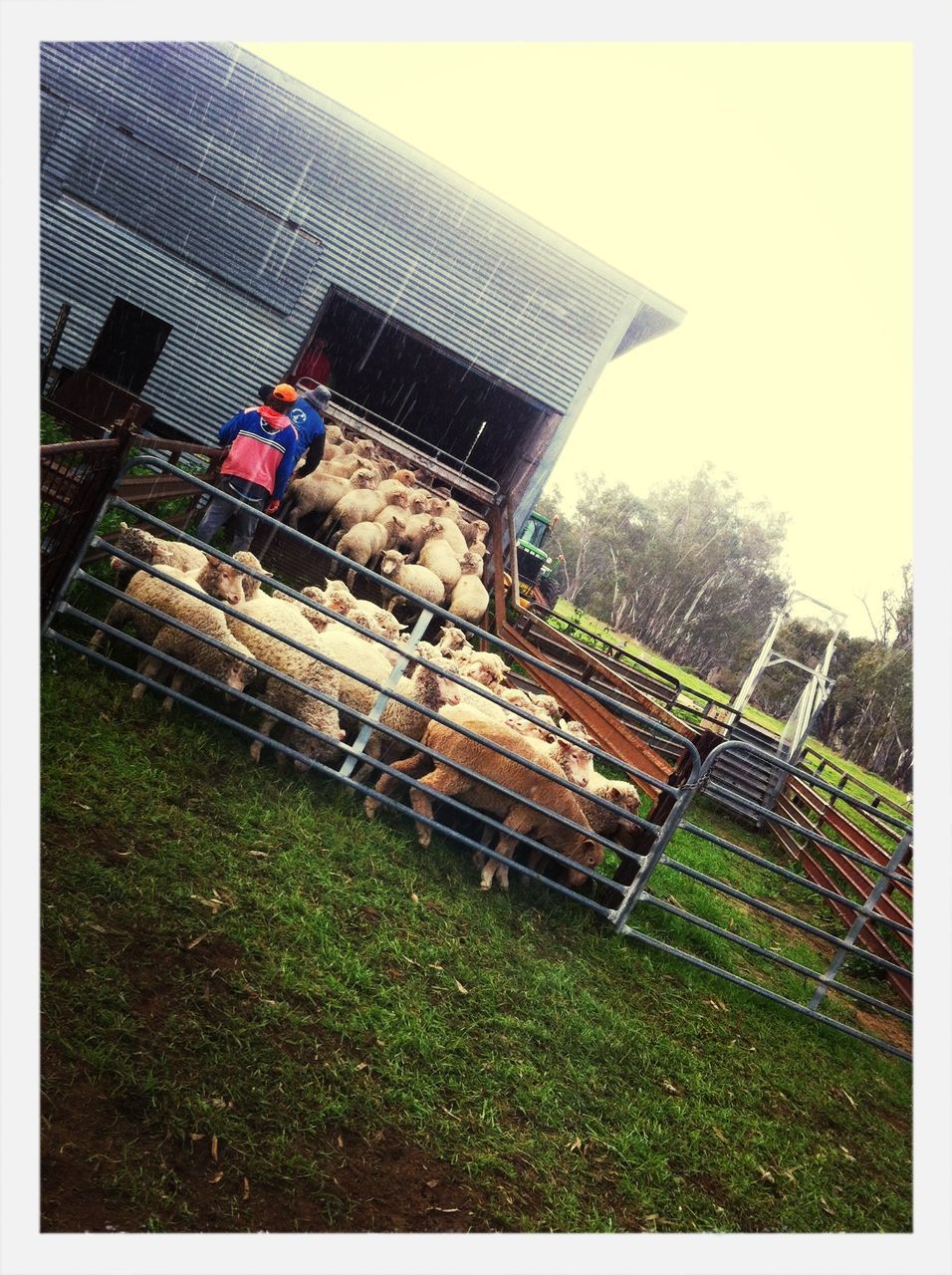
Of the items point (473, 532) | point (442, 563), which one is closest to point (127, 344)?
point (473, 532)

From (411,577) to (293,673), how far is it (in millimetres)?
5813

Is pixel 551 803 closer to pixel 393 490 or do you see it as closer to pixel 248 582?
pixel 248 582

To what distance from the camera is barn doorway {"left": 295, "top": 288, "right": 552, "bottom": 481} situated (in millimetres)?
Answer: 21391

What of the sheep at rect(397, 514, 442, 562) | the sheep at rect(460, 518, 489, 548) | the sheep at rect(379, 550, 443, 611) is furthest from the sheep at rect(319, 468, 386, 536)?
the sheep at rect(460, 518, 489, 548)

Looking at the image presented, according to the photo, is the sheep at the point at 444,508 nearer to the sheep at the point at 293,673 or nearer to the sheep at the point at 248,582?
the sheep at the point at 248,582

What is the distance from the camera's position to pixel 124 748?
4.79m

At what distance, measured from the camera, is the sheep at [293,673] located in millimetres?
5587

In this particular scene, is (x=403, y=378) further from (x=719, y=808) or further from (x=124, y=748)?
(x=124, y=748)

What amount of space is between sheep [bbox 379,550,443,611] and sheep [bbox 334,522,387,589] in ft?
1.13

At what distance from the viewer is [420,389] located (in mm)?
22984

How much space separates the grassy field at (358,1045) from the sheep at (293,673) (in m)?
0.27

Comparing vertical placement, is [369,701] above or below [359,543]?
below

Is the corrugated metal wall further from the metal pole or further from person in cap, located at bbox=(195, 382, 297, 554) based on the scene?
the metal pole

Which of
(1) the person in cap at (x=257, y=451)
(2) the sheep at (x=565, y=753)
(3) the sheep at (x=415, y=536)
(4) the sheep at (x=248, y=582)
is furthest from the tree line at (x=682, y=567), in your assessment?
(2) the sheep at (x=565, y=753)
